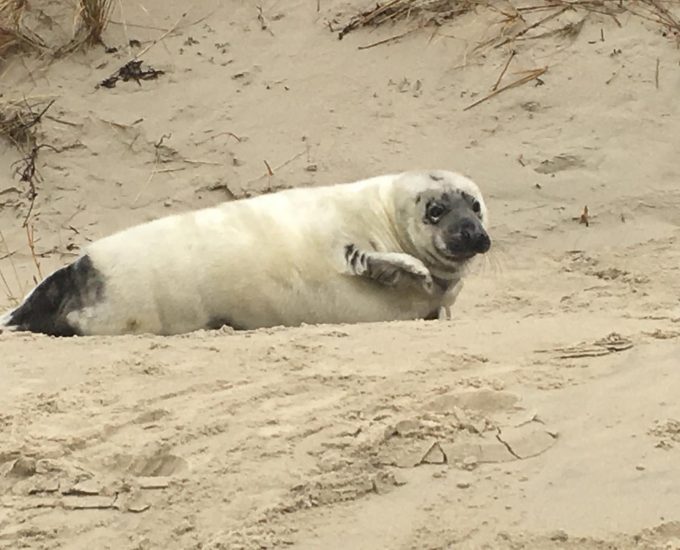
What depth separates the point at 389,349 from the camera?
3771 mm

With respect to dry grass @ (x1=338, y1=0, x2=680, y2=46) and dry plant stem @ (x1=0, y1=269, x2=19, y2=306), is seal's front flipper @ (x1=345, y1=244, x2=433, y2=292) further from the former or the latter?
dry grass @ (x1=338, y1=0, x2=680, y2=46)

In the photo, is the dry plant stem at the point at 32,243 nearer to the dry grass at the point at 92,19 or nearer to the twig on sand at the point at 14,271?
the twig on sand at the point at 14,271

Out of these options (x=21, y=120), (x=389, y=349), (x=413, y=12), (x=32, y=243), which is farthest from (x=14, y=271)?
(x=389, y=349)

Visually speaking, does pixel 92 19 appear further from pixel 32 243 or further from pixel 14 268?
pixel 14 268

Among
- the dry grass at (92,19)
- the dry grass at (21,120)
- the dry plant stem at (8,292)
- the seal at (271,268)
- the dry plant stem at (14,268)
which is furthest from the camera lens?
the dry grass at (92,19)

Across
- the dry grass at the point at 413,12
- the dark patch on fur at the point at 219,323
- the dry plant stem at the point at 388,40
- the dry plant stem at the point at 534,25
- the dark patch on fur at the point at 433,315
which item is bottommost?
the dark patch on fur at the point at 433,315

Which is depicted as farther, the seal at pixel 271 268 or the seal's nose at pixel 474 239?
the seal's nose at pixel 474 239

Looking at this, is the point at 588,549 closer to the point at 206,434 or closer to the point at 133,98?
the point at 206,434

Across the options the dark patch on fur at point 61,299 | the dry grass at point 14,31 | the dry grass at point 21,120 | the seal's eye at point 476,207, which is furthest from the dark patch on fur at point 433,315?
the dry grass at point 14,31

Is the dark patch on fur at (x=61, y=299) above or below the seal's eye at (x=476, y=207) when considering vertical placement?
above

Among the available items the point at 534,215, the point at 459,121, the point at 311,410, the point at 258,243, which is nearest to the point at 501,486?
the point at 311,410

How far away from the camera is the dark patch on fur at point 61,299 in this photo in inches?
183

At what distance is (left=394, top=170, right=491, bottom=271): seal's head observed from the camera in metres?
4.90

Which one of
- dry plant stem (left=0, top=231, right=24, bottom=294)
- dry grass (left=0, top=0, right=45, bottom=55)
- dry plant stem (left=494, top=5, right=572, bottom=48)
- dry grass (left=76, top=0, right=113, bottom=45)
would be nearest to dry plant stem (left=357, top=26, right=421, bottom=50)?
dry plant stem (left=494, top=5, right=572, bottom=48)
